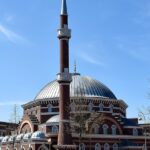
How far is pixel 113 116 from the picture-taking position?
2881 inches

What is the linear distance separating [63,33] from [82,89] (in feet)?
47.8

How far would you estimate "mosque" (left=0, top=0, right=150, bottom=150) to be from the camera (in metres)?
63.2

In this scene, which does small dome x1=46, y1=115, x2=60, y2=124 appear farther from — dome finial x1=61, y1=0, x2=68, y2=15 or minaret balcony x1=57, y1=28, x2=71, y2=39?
dome finial x1=61, y1=0, x2=68, y2=15

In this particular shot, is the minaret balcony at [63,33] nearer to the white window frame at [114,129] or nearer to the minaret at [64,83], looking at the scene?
the minaret at [64,83]

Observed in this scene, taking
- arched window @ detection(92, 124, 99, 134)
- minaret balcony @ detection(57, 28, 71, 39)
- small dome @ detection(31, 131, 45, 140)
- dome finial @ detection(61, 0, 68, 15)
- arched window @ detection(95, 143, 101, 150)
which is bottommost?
arched window @ detection(95, 143, 101, 150)

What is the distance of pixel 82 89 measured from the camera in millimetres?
76375

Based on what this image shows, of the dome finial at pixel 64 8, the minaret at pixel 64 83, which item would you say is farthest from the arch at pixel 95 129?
the dome finial at pixel 64 8

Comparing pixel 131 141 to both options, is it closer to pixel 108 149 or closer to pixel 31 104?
pixel 108 149

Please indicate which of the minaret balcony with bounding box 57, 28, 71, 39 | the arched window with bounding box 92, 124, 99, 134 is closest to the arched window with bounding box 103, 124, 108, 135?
the arched window with bounding box 92, 124, 99, 134

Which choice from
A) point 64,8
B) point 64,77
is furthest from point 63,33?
point 64,77

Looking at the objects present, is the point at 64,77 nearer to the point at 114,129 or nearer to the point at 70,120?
the point at 70,120

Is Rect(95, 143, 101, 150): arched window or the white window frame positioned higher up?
the white window frame

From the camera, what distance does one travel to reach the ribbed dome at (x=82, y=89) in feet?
249

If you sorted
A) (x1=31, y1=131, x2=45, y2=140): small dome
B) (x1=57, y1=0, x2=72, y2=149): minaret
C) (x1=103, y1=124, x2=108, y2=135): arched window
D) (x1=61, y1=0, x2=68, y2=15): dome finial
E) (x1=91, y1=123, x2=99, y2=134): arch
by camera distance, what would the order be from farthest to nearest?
(x1=103, y1=124, x2=108, y2=135): arched window, (x1=91, y1=123, x2=99, y2=134): arch, (x1=31, y1=131, x2=45, y2=140): small dome, (x1=61, y1=0, x2=68, y2=15): dome finial, (x1=57, y1=0, x2=72, y2=149): minaret
